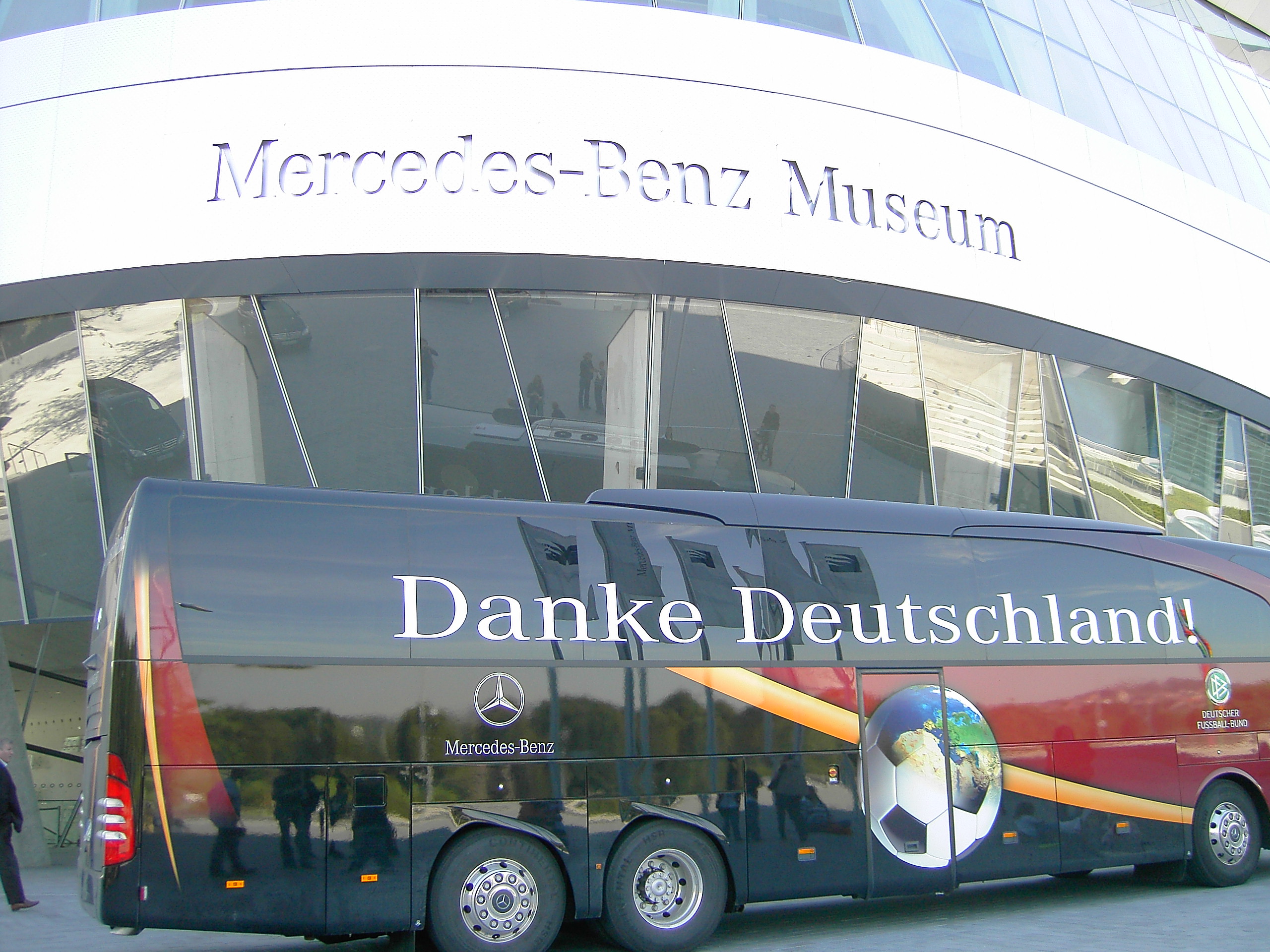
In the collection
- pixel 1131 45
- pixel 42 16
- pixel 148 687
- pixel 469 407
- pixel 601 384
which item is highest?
pixel 1131 45

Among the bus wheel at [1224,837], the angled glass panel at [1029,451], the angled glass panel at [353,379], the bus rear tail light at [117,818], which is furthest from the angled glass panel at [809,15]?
the bus rear tail light at [117,818]

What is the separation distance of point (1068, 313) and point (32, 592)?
16274 mm

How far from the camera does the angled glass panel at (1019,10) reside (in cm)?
1836

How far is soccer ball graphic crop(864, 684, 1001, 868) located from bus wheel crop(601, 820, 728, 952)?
1476 millimetres

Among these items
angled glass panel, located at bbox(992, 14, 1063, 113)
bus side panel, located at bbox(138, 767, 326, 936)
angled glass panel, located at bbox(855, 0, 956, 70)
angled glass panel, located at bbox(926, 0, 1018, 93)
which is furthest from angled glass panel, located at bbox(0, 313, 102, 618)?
angled glass panel, located at bbox(992, 14, 1063, 113)

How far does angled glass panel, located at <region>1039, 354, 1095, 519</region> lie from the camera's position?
1675cm

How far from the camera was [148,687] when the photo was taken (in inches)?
253

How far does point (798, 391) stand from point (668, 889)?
9.16 meters

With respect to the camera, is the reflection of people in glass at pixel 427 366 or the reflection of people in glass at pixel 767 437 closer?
the reflection of people in glass at pixel 427 366

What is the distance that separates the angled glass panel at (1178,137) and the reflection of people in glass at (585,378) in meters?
13.0

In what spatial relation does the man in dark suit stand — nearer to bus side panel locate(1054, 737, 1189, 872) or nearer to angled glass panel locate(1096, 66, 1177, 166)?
bus side panel locate(1054, 737, 1189, 872)

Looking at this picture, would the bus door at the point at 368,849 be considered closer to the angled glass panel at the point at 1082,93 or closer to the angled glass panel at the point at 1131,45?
the angled glass panel at the point at 1082,93

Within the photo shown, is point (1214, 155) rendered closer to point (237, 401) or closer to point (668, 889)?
point (237, 401)

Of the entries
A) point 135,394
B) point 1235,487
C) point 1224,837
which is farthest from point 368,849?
point 1235,487
